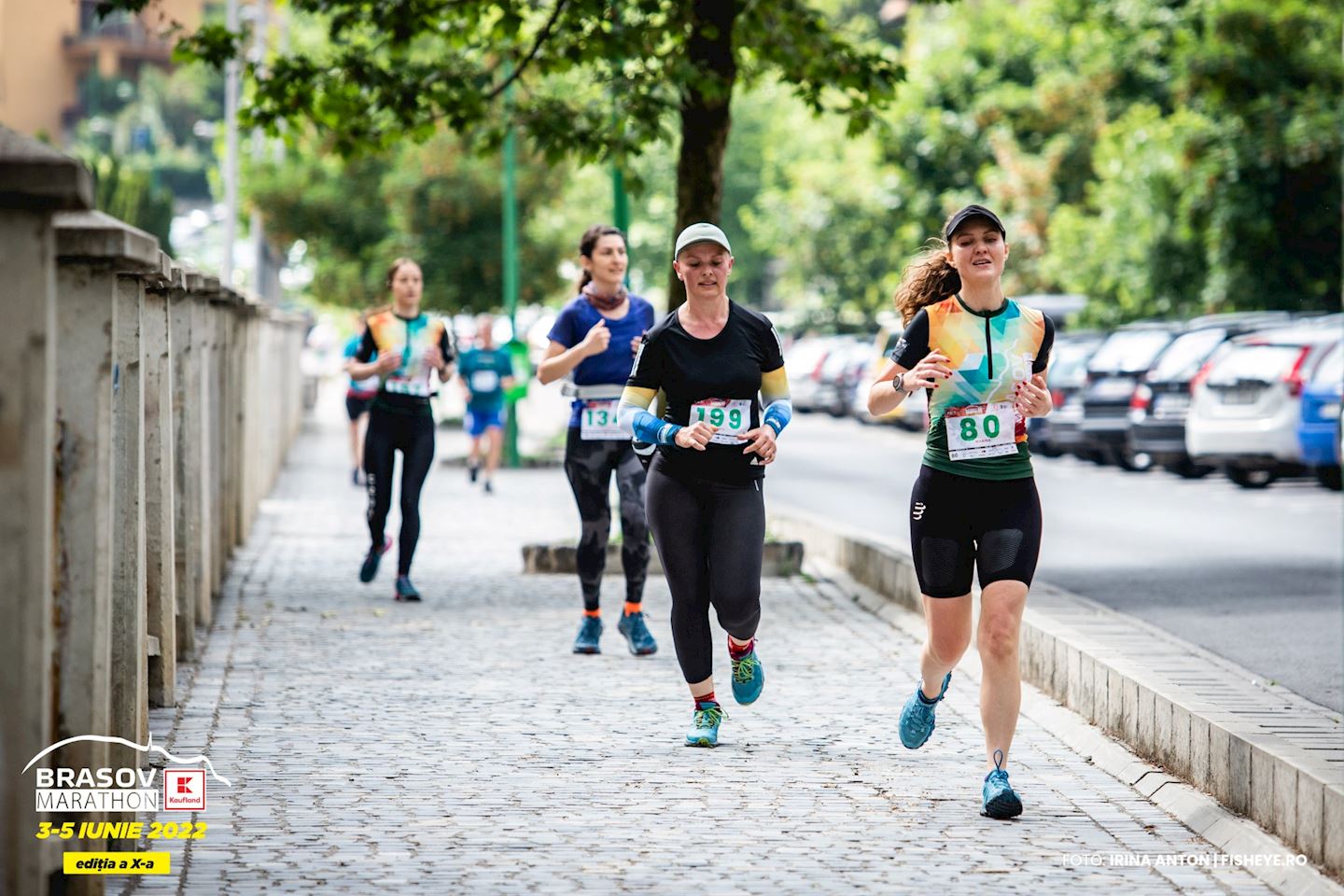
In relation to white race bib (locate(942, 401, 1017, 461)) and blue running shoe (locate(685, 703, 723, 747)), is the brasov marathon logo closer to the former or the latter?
blue running shoe (locate(685, 703, 723, 747))

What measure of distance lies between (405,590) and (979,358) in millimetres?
6350

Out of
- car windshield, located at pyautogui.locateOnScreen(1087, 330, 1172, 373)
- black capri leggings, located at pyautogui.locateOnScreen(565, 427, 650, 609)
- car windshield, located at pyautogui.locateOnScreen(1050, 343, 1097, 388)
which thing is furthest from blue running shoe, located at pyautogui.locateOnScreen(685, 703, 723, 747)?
car windshield, located at pyautogui.locateOnScreen(1050, 343, 1097, 388)

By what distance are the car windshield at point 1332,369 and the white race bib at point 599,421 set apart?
1386 cm

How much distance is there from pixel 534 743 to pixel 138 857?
2.34 m

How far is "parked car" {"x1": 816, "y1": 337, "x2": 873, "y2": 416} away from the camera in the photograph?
159 ft

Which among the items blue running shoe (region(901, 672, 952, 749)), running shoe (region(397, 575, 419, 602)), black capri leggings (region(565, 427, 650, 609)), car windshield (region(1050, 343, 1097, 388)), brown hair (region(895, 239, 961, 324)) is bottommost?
running shoe (region(397, 575, 419, 602))

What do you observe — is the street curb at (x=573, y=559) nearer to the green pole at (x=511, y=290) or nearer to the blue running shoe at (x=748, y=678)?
the blue running shoe at (x=748, y=678)

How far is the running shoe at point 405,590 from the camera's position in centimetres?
1275

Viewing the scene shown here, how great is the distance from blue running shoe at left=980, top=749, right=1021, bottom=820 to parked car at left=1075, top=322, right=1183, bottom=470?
2229 cm

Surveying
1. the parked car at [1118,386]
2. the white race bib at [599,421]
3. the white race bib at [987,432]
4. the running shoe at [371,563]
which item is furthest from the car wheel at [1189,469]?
the white race bib at [987,432]

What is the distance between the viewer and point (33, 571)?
4332 mm

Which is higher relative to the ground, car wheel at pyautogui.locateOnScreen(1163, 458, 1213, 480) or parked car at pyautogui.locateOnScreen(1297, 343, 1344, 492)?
parked car at pyautogui.locateOnScreen(1297, 343, 1344, 492)

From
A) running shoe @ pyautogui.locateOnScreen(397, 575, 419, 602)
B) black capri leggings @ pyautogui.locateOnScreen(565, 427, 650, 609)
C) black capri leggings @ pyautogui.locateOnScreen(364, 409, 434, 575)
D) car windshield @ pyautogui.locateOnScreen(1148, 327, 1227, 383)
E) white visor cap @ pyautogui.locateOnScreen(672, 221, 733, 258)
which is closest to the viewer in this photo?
white visor cap @ pyautogui.locateOnScreen(672, 221, 733, 258)

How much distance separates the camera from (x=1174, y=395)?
26.7 metres
